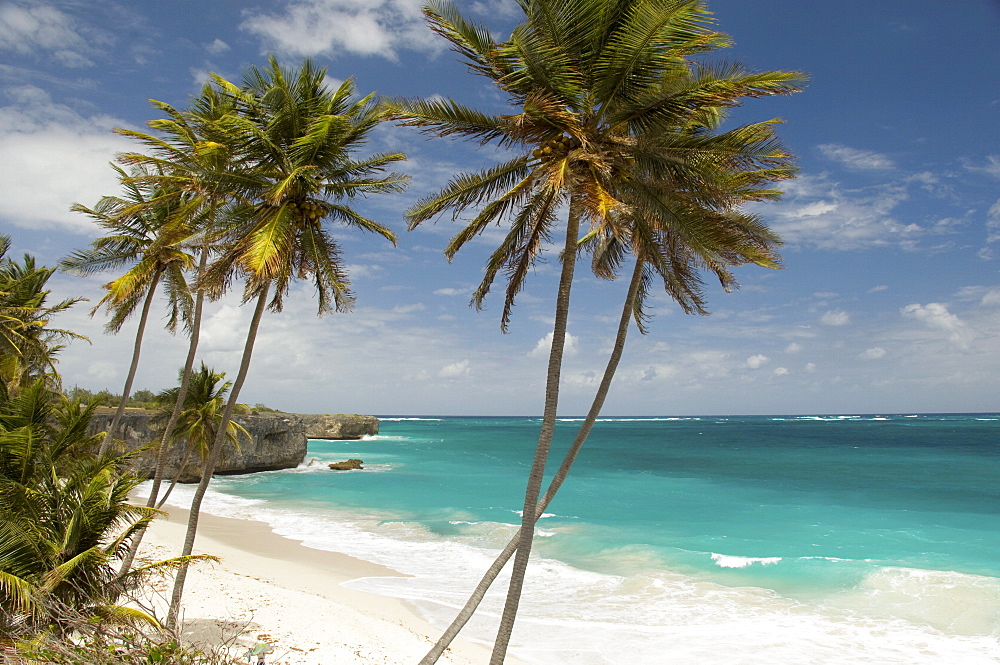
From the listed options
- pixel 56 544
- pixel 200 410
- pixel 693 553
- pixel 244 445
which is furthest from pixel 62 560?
pixel 244 445

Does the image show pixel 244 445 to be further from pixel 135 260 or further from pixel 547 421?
pixel 547 421

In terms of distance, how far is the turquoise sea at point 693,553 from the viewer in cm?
1194

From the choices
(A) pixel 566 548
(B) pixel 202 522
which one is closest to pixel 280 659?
(A) pixel 566 548

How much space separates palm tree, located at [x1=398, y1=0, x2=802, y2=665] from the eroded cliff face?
25.3 metres

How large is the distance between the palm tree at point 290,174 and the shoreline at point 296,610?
185cm

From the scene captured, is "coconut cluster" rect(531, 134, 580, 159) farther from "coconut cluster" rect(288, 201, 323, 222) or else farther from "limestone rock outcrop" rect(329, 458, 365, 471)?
"limestone rock outcrop" rect(329, 458, 365, 471)

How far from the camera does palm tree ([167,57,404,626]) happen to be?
8.40 metres

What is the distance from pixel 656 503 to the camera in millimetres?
29641

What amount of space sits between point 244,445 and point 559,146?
3224 cm

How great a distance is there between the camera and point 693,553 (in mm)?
19250

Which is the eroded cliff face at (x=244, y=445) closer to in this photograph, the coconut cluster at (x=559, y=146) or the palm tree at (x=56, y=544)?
the palm tree at (x=56, y=544)

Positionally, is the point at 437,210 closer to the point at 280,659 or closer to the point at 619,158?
the point at 619,158

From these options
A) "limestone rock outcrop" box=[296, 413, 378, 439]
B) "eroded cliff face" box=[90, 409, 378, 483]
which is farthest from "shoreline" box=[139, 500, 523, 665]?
"limestone rock outcrop" box=[296, 413, 378, 439]

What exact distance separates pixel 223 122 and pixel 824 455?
60.1 meters
